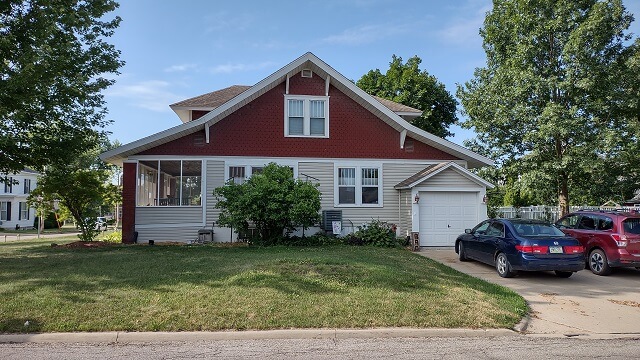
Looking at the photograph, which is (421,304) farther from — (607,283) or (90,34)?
(90,34)

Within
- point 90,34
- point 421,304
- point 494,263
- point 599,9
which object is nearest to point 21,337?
point 421,304

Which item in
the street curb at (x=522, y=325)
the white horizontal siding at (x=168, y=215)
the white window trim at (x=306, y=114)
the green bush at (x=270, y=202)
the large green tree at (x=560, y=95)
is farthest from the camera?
the large green tree at (x=560, y=95)

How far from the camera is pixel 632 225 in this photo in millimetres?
11242

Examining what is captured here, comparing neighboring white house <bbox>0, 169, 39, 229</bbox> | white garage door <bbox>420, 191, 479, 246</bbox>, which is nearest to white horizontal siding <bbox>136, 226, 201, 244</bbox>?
white garage door <bbox>420, 191, 479, 246</bbox>

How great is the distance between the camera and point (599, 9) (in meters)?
19.9

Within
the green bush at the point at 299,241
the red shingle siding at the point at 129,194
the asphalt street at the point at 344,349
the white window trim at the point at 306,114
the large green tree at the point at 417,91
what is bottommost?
the asphalt street at the point at 344,349

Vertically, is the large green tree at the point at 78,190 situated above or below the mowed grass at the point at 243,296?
above

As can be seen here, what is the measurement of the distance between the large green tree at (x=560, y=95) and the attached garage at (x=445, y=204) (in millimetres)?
6472

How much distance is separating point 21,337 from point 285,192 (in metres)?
9.04

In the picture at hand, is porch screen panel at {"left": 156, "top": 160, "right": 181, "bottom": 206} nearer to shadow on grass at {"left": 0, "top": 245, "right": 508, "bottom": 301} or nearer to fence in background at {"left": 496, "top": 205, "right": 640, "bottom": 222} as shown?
shadow on grass at {"left": 0, "top": 245, "right": 508, "bottom": 301}

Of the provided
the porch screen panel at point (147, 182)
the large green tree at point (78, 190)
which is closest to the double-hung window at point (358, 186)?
the porch screen panel at point (147, 182)

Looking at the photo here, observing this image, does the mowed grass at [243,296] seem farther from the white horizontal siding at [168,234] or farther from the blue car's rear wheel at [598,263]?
the white horizontal siding at [168,234]

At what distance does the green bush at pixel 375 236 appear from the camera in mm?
15930

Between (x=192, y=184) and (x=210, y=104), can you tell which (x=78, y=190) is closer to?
(x=192, y=184)
